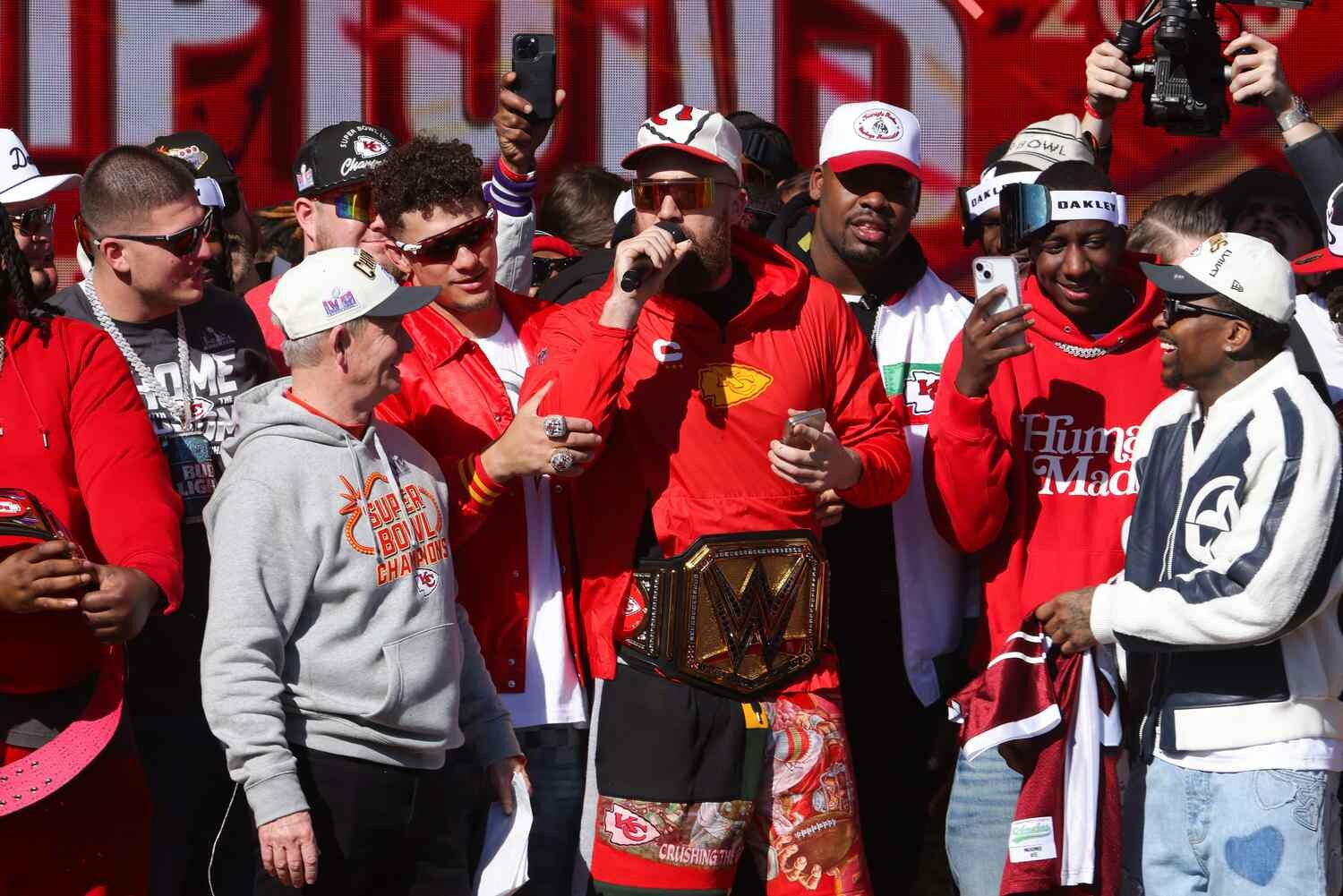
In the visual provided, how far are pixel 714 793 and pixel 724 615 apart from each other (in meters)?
0.37

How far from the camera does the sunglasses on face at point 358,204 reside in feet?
15.8

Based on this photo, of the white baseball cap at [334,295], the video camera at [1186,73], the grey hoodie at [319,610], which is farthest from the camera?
the video camera at [1186,73]

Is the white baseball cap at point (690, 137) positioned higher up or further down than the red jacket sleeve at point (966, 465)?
higher up

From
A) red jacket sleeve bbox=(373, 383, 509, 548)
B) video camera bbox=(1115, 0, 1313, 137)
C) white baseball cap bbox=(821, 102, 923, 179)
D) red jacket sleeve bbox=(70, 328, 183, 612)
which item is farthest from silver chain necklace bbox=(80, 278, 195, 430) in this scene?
video camera bbox=(1115, 0, 1313, 137)

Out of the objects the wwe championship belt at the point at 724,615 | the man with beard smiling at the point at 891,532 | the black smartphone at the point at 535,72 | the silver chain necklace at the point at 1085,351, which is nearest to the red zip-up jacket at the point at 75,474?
the wwe championship belt at the point at 724,615

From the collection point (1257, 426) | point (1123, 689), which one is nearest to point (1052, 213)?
point (1257, 426)

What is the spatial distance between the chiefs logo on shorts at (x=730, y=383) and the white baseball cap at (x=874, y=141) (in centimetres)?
87

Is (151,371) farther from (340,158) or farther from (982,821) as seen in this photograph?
(982,821)

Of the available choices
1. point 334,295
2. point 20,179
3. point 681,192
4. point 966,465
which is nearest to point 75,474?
point 334,295

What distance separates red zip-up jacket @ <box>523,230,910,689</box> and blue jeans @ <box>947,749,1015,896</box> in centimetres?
54

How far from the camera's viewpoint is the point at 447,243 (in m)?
4.01

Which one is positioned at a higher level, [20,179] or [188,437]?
[20,179]

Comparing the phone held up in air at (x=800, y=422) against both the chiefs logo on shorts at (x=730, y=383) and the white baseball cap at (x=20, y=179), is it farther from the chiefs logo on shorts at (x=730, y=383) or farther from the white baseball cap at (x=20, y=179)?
the white baseball cap at (x=20, y=179)

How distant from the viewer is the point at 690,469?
392cm
